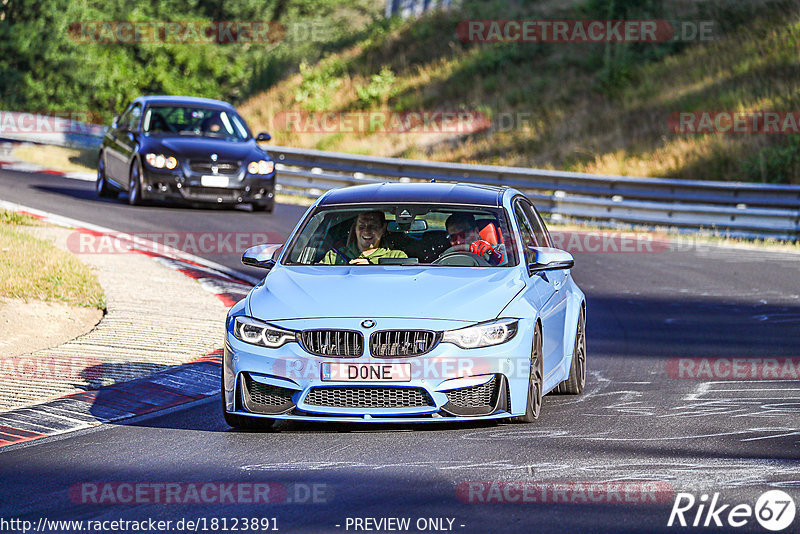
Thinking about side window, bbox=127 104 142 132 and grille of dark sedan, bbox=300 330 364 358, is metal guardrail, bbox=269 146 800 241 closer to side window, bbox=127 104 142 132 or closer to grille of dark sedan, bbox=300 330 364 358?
side window, bbox=127 104 142 132

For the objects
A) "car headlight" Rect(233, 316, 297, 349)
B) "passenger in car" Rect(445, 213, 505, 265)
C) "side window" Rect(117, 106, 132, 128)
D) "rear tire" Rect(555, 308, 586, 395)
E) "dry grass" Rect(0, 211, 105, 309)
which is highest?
"side window" Rect(117, 106, 132, 128)

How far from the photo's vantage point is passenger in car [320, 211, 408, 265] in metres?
8.83

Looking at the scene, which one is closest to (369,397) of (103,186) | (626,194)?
(103,186)

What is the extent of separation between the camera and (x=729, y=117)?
30.4 m

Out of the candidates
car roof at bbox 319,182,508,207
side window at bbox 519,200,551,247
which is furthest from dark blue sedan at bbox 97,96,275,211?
car roof at bbox 319,182,508,207

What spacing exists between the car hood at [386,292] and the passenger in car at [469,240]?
9.5 inches

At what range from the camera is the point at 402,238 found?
9.02 m

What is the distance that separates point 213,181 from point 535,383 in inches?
527

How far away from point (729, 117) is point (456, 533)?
86.0ft

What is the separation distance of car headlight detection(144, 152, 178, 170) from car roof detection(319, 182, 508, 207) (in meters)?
11.6

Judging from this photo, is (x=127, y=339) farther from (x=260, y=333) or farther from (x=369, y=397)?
(x=369, y=397)

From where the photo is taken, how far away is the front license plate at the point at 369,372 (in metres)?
7.41

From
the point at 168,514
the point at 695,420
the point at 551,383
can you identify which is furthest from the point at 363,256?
the point at 168,514

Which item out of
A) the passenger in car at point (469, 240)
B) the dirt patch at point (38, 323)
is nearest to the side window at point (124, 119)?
the dirt patch at point (38, 323)
